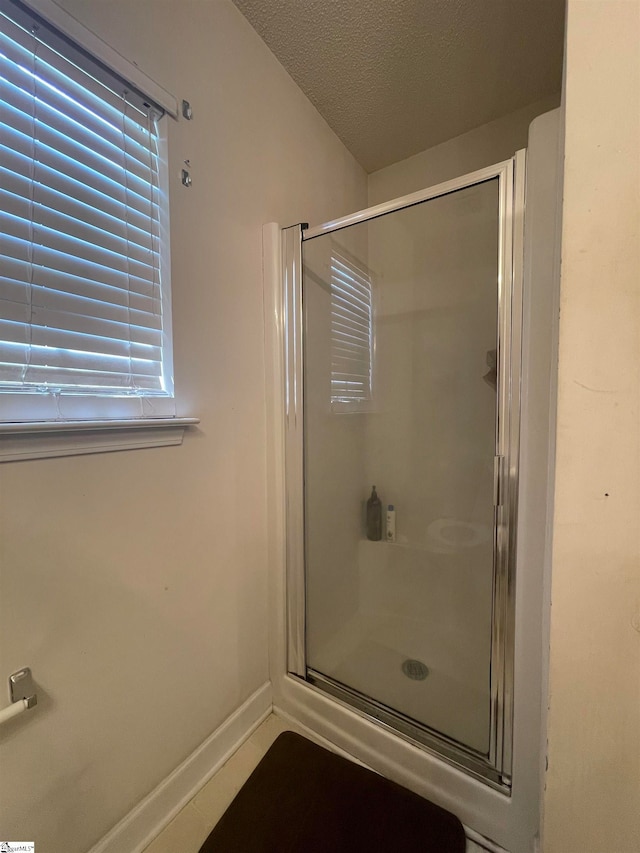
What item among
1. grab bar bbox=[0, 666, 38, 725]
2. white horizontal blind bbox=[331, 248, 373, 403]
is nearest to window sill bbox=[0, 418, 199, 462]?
grab bar bbox=[0, 666, 38, 725]

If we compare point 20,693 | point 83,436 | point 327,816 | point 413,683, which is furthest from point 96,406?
point 413,683

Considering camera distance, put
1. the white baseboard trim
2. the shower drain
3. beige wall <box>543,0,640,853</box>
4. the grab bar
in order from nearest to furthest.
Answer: beige wall <box>543,0,640,853</box>
the grab bar
the white baseboard trim
the shower drain

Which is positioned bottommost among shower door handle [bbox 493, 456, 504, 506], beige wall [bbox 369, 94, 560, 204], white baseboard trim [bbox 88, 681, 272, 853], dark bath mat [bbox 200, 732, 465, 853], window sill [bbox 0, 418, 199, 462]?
dark bath mat [bbox 200, 732, 465, 853]

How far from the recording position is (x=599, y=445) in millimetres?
489

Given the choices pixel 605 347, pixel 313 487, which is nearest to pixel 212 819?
pixel 313 487

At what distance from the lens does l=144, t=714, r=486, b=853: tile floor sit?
0.87 meters

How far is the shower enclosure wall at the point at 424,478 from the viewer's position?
850 millimetres

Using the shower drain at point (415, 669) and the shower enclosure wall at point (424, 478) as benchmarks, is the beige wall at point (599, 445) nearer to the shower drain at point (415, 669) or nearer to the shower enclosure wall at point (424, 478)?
the shower enclosure wall at point (424, 478)

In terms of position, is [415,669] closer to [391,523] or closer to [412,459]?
[391,523]

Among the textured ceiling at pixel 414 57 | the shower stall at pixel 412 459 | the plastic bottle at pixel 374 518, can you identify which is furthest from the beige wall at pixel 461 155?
the plastic bottle at pixel 374 518

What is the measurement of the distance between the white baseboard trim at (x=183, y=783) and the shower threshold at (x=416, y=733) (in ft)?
0.79

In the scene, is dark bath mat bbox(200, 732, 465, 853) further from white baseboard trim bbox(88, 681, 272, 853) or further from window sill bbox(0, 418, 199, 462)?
window sill bbox(0, 418, 199, 462)

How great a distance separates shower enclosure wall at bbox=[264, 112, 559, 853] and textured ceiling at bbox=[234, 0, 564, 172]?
57cm

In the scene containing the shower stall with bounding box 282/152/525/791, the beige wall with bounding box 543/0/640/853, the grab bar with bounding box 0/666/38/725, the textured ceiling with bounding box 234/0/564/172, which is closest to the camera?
the beige wall with bounding box 543/0/640/853
